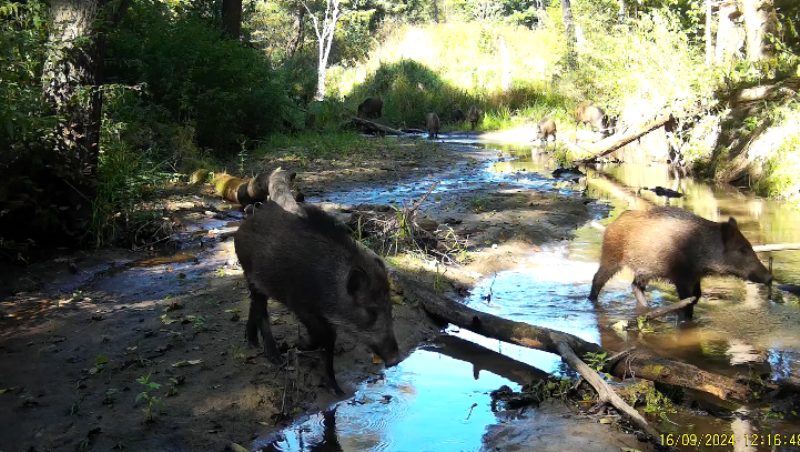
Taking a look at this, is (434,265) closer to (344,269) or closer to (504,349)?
(504,349)

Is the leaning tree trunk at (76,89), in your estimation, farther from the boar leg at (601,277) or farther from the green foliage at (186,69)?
the boar leg at (601,277)

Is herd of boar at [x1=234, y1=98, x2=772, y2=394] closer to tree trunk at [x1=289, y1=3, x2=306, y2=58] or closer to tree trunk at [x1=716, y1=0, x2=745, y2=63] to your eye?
tree trunk at [x1=716, y1=0, x2=745, y2=63]

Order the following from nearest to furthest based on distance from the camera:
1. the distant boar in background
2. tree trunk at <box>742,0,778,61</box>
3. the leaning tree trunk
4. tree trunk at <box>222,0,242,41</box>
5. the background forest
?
the background forest, the leaning tree trunk, tree trunk at <box>742,0,778,61</box>, tree trunk at <box>222,0,242,41</box>, the distant boar in background

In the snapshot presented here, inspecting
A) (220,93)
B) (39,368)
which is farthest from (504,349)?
(220,93)

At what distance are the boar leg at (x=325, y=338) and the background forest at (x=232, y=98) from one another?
3557 mm

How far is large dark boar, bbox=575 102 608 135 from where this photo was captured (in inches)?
844

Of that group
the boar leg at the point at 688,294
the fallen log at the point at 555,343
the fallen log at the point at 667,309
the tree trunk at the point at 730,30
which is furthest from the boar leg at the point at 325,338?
the tree trunk at the point at 730,30

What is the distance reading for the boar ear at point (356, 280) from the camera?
4.79m

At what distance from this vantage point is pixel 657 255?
7020mm

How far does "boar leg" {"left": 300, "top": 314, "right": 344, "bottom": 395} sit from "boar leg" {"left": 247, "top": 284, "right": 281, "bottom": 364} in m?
0.38

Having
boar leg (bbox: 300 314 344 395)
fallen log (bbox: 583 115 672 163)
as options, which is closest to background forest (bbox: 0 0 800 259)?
fallen log (bbox: 583 115 672 163)

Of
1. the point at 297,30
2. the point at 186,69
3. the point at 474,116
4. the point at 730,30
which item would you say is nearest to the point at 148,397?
the point at 186,69

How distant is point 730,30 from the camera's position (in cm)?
1546

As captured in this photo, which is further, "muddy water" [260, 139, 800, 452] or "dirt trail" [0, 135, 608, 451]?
"muddy water" [260, 139, 800, 452]
